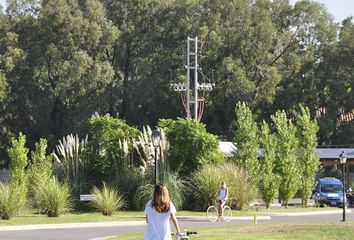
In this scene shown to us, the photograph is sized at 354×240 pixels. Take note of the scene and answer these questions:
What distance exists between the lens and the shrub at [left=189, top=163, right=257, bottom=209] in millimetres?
35781

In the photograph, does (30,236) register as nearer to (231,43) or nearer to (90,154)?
(90,154)

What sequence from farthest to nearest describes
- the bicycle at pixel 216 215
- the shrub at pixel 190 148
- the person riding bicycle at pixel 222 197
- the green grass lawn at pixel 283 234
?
the shrub at pixel 190 148
the bicycle at pixel 216 215
the person riding bicycle at pixel 222 197
the green grass lawn at pixel 283 234

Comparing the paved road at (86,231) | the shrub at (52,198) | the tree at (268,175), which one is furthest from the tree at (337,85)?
the shrub at (52,198)

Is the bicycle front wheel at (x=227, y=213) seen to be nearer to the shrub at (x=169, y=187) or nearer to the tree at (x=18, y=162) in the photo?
the shrub at (x=169, y=187)

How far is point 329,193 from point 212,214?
1595 centimetres

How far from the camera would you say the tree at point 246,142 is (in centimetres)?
4091

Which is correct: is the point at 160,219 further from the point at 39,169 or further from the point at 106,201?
the point at 39,169

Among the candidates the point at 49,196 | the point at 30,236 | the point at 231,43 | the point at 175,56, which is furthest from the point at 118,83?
the point at 30,236

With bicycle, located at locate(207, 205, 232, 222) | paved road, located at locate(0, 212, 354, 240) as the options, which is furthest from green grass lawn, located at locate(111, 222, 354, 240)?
bicycle, located at locate(207, 205, 232, 222)

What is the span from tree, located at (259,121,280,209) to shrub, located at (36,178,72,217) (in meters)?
12.5

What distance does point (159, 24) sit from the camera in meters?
69.2

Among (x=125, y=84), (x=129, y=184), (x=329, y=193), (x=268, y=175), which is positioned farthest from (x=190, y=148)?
(x=125, y=84)

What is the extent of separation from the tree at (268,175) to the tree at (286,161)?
827 millimetres

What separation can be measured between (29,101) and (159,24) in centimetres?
1316
